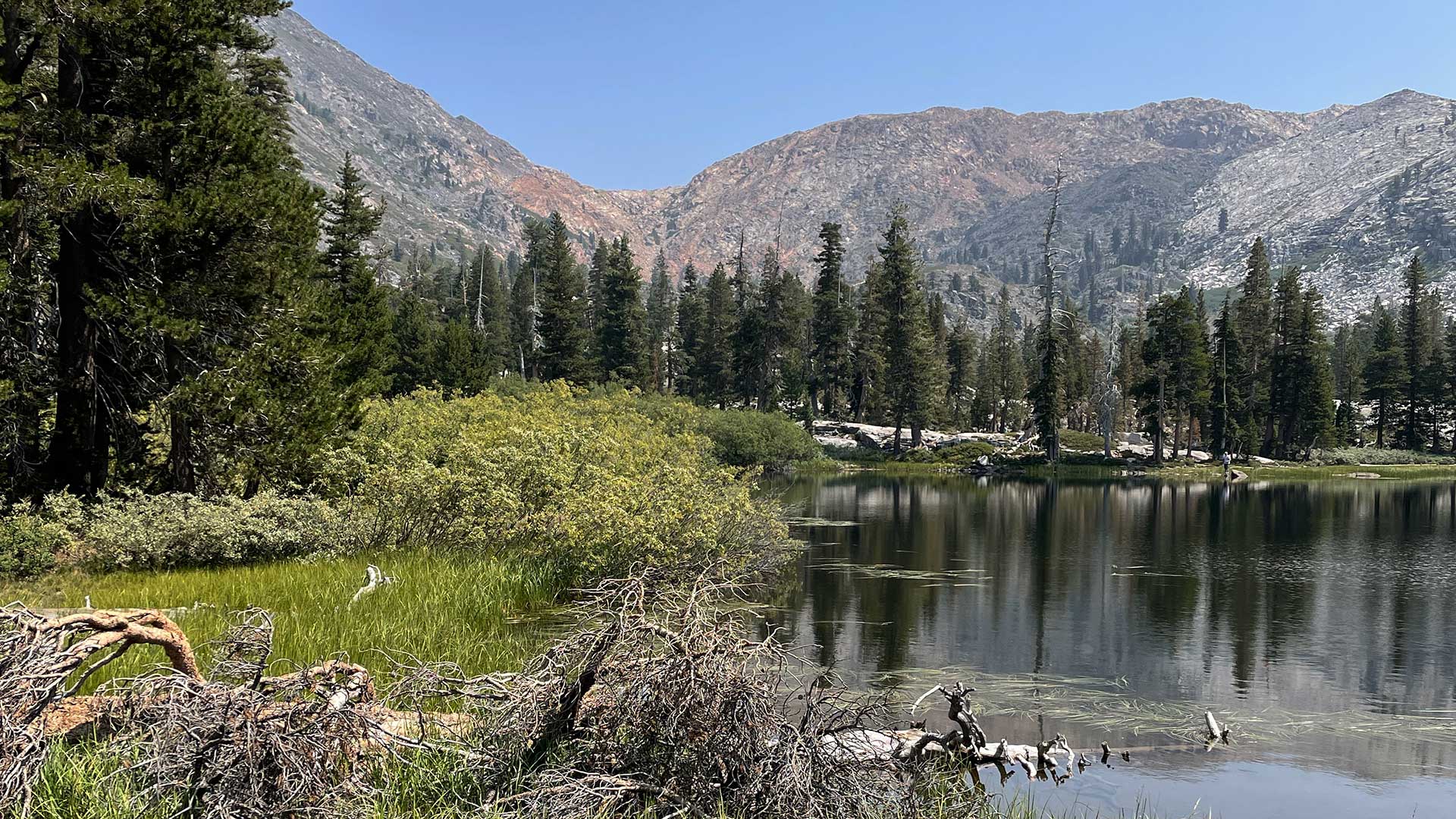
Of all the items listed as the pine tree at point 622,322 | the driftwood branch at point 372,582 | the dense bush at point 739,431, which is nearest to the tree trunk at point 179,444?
the driftwood branch at point 372,582

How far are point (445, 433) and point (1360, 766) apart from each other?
70.5 feet

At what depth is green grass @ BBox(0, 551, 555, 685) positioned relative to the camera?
10047 millimetres

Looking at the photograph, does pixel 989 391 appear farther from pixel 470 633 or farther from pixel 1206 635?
pixel 470 633

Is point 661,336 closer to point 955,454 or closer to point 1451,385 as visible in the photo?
point 955,454

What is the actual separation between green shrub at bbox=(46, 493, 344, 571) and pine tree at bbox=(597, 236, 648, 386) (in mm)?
68947

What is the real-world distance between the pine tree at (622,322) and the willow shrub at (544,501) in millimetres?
63505

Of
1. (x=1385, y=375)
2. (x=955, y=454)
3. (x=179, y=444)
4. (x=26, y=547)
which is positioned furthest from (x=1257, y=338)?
(x=26, y=547)

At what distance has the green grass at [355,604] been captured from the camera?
10047mm

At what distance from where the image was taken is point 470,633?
39.7 ft

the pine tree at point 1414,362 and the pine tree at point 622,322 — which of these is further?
the pine tree at point 1414,362

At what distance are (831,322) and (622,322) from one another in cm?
1972

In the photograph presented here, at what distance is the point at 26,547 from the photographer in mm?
14133

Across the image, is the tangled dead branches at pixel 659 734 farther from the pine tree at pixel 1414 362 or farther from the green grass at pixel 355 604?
the pine tree at pixel 1414 362

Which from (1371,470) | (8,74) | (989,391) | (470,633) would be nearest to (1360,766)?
(470,633)
